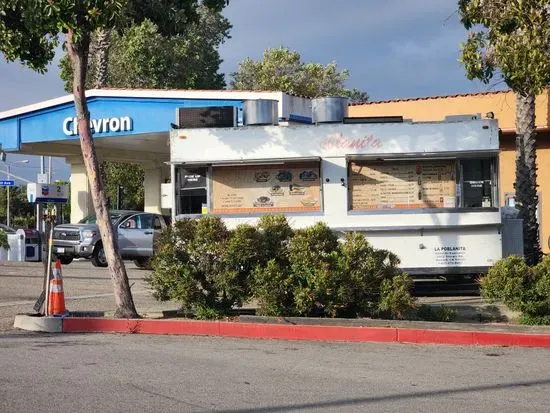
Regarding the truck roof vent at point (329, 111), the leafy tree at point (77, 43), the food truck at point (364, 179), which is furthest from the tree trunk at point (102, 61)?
the leafy tree at point (77, 43)

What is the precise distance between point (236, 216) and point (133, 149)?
1640 cm

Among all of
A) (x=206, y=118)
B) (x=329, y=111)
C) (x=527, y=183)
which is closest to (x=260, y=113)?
(x=206, y=118)

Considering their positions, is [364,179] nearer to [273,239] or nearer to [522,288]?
[273,239]

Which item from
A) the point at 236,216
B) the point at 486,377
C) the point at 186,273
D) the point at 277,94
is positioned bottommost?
the point at 486,377

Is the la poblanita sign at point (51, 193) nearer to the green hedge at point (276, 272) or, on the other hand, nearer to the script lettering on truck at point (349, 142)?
the green hedge at point (276, 272)

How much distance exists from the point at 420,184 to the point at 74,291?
7408mm

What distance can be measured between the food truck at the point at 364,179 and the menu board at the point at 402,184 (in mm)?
18

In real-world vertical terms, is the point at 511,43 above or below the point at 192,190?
above

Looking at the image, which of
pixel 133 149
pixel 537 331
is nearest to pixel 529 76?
pixel 537 331

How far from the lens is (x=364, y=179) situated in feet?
44.2

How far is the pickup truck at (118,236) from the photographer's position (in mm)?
22797

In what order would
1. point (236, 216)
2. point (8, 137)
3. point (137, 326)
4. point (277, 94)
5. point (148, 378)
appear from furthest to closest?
point (8, 137) → point (277, 94) → point (236, 216) → point (137, 326) → point (148, 378)

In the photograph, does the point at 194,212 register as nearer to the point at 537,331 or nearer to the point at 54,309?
the point at 54,309

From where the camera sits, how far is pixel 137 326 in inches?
424
